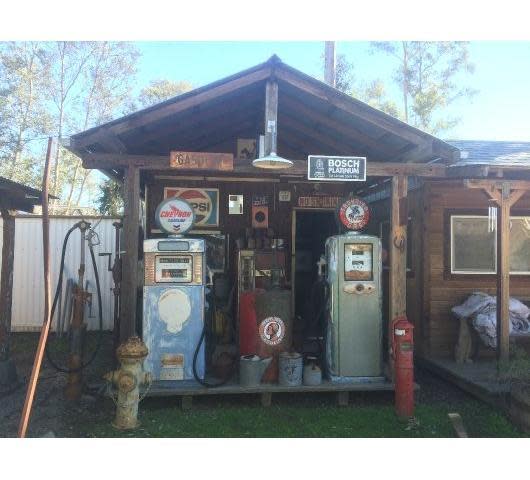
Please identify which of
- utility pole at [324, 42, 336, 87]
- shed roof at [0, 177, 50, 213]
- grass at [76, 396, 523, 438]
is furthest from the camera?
utility pole at [324, 42, 336, 87]

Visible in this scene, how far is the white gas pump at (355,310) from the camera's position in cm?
577

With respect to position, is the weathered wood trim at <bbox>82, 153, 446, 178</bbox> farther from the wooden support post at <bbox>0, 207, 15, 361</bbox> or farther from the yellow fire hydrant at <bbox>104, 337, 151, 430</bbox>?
the yellow fire hydrant at <bbox>104, 337, 151, 430</bbox>

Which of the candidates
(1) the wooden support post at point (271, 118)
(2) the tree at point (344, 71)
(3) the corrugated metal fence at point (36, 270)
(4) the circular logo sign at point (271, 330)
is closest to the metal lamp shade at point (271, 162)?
(1) the wooden support post at point (271, 118)

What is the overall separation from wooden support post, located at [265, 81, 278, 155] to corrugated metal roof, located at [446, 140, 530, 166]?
250cm

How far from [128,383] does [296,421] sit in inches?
67.5

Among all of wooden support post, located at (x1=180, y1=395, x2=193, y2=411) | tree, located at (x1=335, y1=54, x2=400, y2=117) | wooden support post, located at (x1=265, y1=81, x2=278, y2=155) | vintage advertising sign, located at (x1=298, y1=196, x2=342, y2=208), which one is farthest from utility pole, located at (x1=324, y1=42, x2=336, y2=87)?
tree, located at (x1=335, y1=54, x2=400, y2=117)

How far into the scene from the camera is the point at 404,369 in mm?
5305

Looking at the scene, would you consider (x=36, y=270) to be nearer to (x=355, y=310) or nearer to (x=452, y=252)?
(x=355, y=310)

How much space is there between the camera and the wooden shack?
18.3 feet

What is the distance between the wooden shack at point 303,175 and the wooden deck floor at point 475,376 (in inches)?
15.7

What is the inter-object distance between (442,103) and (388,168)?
933 inches

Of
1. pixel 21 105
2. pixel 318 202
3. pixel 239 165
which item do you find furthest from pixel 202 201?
pixel 21 105

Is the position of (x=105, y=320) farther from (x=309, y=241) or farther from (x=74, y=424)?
(x=74, y=424)

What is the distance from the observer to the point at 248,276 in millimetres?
8320
